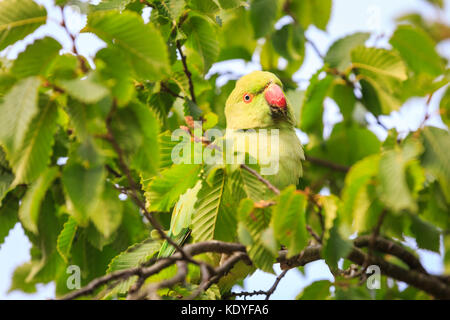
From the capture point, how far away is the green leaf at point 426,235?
6.49 ft

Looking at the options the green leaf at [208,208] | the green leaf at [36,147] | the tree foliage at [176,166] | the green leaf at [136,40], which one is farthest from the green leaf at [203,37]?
the green leaf at [36,147]

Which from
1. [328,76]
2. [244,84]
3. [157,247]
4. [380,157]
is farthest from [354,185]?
[244,84]

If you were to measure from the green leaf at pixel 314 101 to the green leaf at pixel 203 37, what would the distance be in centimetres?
61

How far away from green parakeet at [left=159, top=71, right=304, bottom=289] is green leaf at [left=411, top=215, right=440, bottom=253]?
3.06ft

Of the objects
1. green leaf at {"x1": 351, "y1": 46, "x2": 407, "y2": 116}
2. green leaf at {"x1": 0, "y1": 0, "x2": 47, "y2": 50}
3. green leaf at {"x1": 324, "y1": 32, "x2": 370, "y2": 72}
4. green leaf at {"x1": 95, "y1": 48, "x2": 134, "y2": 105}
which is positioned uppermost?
green leaf at {"x1": 324, "y1": 32, "x2": 370, "y2": 72}

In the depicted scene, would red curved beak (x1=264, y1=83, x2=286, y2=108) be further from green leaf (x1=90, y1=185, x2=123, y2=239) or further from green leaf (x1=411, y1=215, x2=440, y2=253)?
green leaf (x1=90, y1=185, x2=123, y2=239)

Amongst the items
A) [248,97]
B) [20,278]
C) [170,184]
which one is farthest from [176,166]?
[20,278]

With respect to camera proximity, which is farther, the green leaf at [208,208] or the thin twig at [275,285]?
the thin twig at [275,285]

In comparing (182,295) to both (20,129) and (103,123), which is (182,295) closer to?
(103,123)

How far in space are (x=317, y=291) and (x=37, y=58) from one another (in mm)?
1464

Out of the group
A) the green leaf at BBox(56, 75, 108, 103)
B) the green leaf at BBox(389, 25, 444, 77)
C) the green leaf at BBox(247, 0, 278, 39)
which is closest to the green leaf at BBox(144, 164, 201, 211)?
the green leaf at BBox(56, 75, 108, 103)

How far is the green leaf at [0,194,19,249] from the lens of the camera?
8.97 feet

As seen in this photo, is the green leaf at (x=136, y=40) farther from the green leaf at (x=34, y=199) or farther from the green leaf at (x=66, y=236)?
the green leaf at (x=66, y=236)

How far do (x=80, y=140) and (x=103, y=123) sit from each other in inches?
4.7
